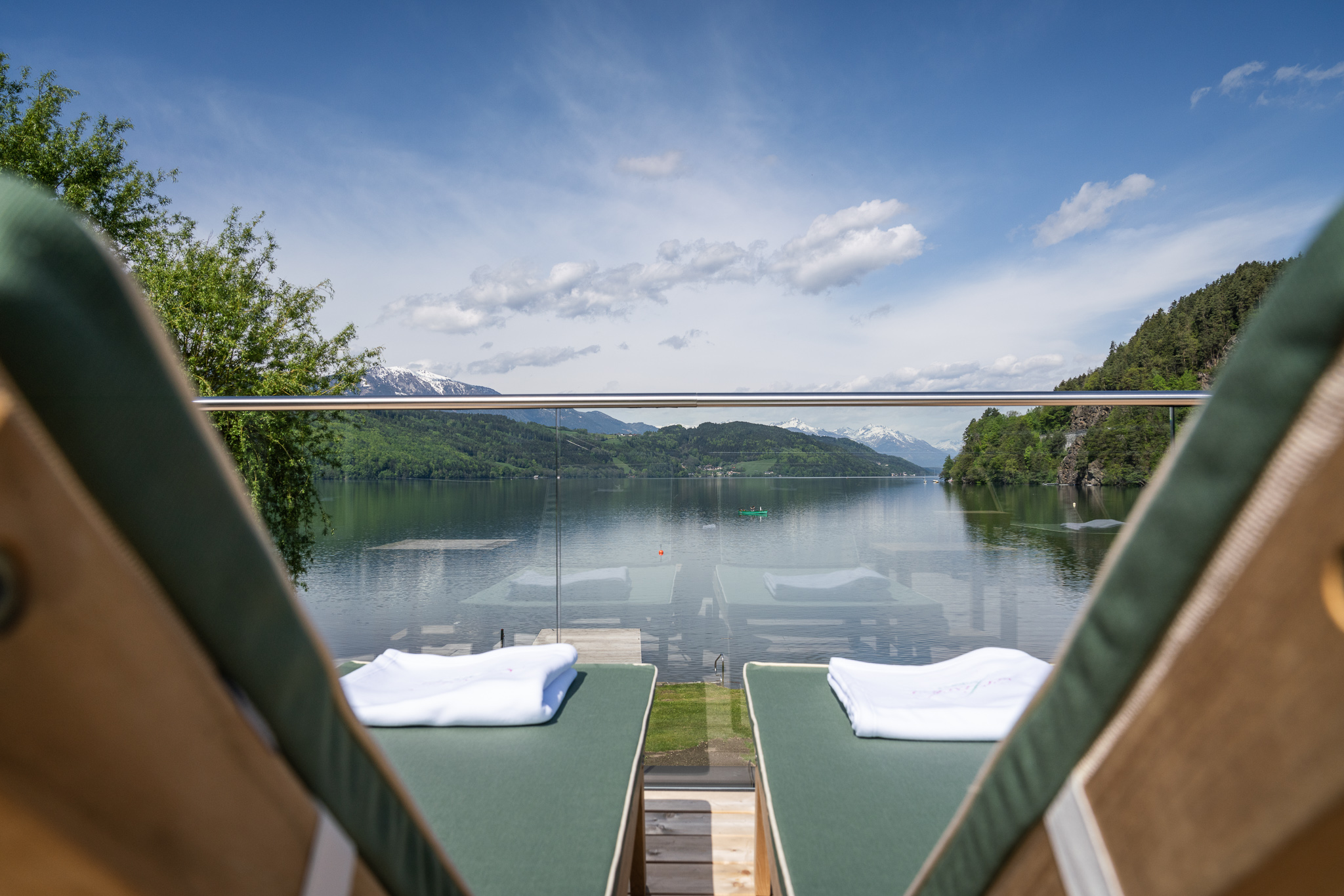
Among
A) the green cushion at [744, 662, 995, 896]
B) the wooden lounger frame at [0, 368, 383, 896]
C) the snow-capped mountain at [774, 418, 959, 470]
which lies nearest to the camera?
the wooden lounger frame at [0, 368, 383, 896]

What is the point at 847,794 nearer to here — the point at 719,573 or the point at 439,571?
the point at 719,573

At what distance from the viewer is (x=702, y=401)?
7.46ft

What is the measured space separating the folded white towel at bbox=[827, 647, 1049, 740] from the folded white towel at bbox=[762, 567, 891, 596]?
20.3 inches

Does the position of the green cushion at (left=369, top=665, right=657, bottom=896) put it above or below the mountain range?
below

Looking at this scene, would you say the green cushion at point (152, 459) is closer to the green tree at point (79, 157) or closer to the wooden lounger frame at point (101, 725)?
the wooden lounger frame at point (101, 725)

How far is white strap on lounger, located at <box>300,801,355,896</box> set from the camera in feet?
1.18

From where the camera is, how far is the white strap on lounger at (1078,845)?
1.15 feet

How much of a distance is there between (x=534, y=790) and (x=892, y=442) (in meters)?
1.88

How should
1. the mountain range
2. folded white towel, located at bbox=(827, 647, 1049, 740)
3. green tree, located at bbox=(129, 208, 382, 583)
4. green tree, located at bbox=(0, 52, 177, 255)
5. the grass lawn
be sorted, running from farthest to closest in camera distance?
green tree, located at bbox=(0, 52, 177, 255) < green tree, located at bbox=(129, 208, 382, 583) < the mountain range < the grass lawn < folded white towel, located at bbox=(827, 647, 1049, 740)

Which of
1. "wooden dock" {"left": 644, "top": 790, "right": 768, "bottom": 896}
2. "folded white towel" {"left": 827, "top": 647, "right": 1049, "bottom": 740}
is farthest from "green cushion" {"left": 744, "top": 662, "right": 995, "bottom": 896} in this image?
"wooden dock" {"left": 644, "top": 790, "right": 768, "bottom": 896}

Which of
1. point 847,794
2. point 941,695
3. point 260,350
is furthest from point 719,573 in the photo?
point 260,350

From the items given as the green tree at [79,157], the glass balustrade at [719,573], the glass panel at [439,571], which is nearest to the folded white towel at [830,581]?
the glass balustrade at [719,573]

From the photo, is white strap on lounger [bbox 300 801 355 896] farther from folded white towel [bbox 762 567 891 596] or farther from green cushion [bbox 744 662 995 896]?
folded white towel [bbox 762 567 891 596]

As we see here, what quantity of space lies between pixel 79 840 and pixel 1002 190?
110ft
